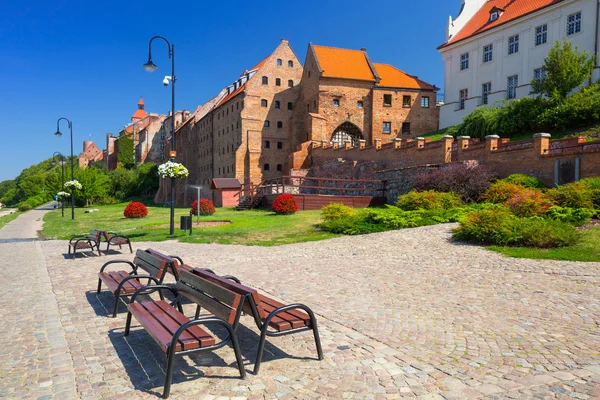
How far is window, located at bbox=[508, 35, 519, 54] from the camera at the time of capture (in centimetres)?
3700

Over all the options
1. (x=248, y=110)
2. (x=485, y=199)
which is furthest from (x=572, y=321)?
(x=248, y=110)

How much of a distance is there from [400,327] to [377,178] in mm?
26032

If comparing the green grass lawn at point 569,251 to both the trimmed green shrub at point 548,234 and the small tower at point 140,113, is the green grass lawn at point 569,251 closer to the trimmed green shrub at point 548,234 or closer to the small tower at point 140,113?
the trimmed green shrub at point 548,234

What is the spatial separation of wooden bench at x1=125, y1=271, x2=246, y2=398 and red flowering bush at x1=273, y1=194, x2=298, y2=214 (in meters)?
20.0

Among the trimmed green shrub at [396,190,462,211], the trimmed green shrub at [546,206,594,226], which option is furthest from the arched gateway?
the trimmed green shrub at [546,206,594,226]

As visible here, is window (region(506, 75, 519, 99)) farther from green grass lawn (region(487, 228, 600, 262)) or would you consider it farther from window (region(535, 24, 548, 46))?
green grass lawn (region(487, 228, 600, 262))

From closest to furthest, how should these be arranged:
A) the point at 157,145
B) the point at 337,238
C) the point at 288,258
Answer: the point at 288,258, the point at 337,238, the point at 157,145

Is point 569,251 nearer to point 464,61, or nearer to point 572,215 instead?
point 572,215

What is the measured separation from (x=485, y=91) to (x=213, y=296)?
134 ft

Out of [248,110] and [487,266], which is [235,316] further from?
[248,110]

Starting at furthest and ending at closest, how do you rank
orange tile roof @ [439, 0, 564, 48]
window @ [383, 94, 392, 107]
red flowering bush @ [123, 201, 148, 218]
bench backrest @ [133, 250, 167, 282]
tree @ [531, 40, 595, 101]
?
1. window @ [383, 94, 392, 107]
2. orange tile roof @ [439, 0, 564, 48]
3. red flowering bush @ [123, 201, 148, 218]
4. tree @ [531, 40, 595, 101]
5. bench backrest @ [133, 250, 167, 282]

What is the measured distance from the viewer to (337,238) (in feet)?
52.8

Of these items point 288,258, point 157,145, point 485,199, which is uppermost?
point 157,145

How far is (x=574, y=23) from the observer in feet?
106
